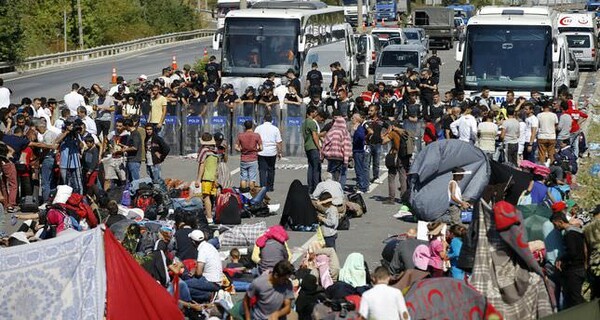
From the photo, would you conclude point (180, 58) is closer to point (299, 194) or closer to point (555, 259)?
point (299, 194)

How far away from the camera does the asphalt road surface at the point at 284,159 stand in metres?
19.7

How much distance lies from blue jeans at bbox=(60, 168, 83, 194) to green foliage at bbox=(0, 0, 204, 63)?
35.6 meters

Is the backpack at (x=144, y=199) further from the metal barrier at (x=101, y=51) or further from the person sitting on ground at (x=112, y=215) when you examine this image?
the metal barrier at (x=101, y=51)

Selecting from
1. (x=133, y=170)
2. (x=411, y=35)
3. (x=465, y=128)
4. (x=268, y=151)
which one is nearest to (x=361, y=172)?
(x=268, y=151)

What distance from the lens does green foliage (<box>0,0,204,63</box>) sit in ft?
190

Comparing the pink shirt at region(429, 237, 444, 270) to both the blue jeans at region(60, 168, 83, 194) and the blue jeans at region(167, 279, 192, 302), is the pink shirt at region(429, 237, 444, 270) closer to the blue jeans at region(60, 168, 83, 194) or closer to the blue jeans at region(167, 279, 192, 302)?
the blue jeans at region(167, 279, 192, 302)

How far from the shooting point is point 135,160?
2275 cm

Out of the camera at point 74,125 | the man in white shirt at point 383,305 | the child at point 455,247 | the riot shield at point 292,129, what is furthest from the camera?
the riot shield at point 292,129

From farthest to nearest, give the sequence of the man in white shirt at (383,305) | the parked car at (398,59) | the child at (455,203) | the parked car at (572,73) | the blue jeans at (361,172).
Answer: the parked car at (398,59) → the parked car at (572,73) → the blue jeans at (361,172) → the child at (455,203) → the man in white shirt at (383,305)

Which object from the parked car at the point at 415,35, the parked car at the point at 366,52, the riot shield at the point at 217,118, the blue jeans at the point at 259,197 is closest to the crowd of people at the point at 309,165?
the riot shield at the point at 217,118

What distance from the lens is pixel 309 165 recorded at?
23.3m

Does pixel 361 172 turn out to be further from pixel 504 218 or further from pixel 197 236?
pixel 504 218

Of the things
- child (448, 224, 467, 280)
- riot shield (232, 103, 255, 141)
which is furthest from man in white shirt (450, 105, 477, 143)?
child (448, 224, 467, 280)

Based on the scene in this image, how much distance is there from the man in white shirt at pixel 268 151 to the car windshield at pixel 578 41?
29.9 metres
